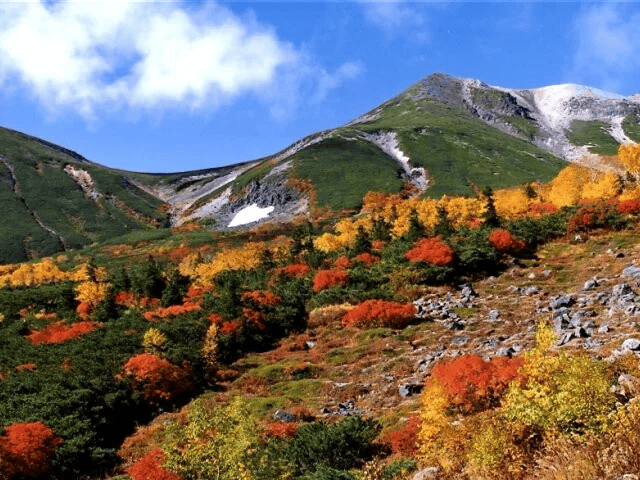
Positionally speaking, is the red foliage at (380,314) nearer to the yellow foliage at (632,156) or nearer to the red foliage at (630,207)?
A: the red foliage at (630,207)

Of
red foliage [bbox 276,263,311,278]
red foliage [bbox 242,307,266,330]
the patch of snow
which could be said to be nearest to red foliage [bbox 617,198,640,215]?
red foliage [bbox 276,263,311,278]

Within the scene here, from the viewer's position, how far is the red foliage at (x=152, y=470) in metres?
23.8

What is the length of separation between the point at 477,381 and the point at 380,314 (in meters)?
22.6

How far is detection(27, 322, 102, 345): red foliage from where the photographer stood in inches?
2145

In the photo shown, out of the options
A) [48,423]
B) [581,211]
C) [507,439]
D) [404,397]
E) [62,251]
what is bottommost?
[404,397]

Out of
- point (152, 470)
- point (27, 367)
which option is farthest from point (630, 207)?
point (27, 367)

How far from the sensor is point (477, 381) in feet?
80.7

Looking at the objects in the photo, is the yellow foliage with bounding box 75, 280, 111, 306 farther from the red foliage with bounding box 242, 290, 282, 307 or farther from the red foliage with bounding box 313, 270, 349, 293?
the red foliage with bounding box 313, 270, 349, 293

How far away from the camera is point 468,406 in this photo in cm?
2370

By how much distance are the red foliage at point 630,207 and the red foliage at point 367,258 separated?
30.7 meters

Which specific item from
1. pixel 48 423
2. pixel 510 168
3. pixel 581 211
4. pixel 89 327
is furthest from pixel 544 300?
pixel 510 168

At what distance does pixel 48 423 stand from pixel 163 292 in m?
37.8

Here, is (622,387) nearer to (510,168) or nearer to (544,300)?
(544,300)

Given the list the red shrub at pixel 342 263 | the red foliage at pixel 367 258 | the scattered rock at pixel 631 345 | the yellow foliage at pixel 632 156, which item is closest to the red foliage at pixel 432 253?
the red foliage at pixel 367 258
